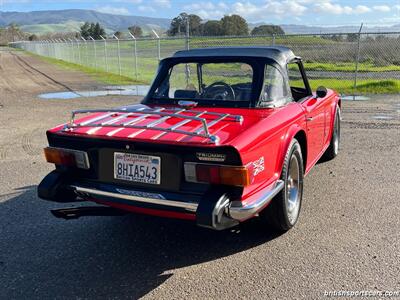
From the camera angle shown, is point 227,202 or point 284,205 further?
point 284,205

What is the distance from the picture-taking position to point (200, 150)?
9.43ft

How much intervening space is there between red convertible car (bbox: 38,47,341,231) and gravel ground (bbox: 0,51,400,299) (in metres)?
0.31

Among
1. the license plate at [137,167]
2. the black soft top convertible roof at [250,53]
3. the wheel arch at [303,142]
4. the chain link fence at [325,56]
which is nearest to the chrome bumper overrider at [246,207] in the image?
the license plate at [137,167]

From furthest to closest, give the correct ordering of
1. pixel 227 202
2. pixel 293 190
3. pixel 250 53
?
pixel 250 53 < pixel 293 190 < pixel 227 202

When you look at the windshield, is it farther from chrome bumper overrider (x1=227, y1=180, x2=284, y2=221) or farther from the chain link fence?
the chain link fence

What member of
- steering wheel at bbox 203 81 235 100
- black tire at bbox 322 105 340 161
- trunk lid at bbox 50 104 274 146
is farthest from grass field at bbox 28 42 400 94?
trunk lid at bbox 50 104 274 146

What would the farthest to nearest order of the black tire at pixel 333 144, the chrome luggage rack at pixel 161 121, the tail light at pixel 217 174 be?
the black tire at pixel 333 144
the chrome luggage rack at pixel 161 121
the tail light at pixel 217 174

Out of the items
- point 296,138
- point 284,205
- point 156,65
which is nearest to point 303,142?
point 296,138

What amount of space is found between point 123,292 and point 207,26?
19.3 metres

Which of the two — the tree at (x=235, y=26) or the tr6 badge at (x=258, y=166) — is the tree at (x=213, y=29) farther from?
the tr6 badge at (x=258, y=166)

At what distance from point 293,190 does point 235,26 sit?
16.6 metres

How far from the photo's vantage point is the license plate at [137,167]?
304cm

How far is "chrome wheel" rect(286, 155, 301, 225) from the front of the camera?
3706 millimetres

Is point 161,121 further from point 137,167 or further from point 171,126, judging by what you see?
point 137,167
